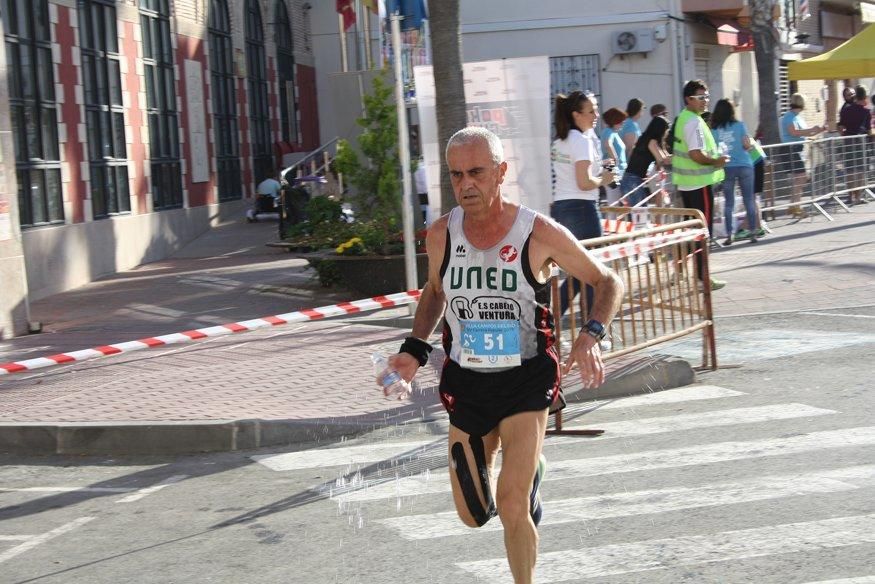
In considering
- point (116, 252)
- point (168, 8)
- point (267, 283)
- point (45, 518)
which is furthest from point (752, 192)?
point (45, 518)

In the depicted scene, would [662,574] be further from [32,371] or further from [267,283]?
[267,283]

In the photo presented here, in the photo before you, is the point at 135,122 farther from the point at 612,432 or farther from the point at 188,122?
the point at 612,432

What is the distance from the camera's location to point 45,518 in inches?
251

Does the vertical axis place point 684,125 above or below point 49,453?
above

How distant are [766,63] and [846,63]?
2.93m

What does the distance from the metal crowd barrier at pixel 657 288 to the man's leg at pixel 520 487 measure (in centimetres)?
373

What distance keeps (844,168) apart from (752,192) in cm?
474

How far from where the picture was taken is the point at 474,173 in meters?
4.43

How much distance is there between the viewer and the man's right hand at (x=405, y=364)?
4.67 m

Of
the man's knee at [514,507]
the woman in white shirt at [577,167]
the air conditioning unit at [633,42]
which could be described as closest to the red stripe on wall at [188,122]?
the air conditioning unit at [633,42]

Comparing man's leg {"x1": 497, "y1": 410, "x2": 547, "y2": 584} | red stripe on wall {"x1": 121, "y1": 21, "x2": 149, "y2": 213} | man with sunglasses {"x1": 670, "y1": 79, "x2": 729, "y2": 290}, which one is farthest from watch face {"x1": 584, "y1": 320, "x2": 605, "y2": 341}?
red stripe on wall {"x1": 121, "y1": 21, "x2": 149, "y2": 213}

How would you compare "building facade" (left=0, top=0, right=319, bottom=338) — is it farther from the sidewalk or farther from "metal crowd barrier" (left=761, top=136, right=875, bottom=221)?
"metal crowd barrier" (left=761, top=136, right=875, bottom=221)

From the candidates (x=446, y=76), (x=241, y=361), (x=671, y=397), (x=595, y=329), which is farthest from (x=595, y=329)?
(x=446, y=76)

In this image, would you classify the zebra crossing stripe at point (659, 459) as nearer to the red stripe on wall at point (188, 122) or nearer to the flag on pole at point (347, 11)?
the red stripe on wall at point (188, 122)
